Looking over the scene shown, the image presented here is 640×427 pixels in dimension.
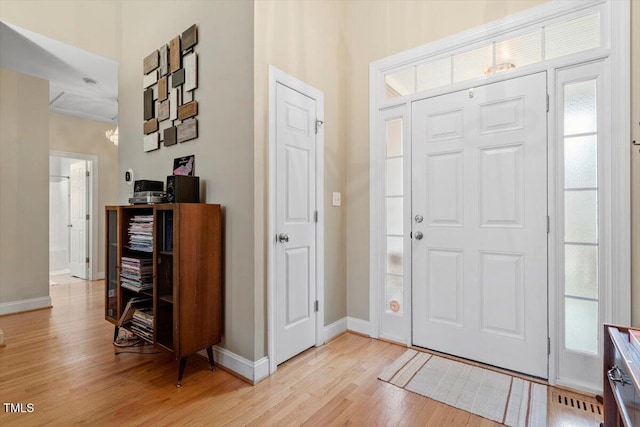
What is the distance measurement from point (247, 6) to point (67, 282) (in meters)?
5.31

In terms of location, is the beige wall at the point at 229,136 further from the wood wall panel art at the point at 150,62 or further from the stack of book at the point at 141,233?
the stack of book at the point at 141,233

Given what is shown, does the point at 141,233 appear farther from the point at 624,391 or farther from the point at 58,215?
the point at 58,215

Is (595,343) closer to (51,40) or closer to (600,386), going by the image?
(600,386)

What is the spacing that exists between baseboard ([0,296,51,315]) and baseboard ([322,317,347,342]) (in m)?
3.40

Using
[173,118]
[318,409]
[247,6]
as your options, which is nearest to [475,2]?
[247,6]

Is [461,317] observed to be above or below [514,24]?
below

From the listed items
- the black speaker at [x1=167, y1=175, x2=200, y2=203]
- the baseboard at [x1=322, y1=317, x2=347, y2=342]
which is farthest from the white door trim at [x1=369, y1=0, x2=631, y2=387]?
the black speaker at [x1=167, y1=175, x2=200, y2=203]

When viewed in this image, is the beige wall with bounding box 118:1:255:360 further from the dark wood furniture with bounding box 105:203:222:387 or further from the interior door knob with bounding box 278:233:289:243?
the interior door knob with bounding box 278:233:289:243

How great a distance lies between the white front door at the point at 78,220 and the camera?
5.52m

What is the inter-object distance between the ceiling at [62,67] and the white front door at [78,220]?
1200 mm

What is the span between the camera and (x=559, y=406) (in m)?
1.80

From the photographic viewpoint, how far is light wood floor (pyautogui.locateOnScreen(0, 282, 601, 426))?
5.61 ft

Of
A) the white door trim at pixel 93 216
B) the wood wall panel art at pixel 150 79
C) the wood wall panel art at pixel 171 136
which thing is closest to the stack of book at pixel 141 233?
the wood wall panel art at pixel 171 136

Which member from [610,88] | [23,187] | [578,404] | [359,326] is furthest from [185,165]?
[578,404]
